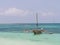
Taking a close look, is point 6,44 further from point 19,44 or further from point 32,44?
point 32,44

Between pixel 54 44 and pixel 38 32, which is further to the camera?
pixel 38 32

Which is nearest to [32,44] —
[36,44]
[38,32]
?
[36,44]

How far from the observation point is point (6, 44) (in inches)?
669

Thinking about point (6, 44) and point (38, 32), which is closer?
point (6, 44)

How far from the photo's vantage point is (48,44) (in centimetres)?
1758

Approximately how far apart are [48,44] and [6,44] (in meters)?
3.89

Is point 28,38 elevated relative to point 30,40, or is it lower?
lower

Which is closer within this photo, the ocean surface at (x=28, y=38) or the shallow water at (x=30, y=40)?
the shallow water at (x=30, y=40)

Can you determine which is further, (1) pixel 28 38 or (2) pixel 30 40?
(1) pixel 28 38

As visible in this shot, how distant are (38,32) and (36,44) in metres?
9.66

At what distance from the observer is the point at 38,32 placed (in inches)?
1054

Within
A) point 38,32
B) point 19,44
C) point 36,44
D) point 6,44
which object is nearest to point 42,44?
point 36,44

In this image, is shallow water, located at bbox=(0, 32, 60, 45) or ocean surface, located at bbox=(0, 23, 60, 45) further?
ocean surface, located at bbox=(0, 23, 60, 45)

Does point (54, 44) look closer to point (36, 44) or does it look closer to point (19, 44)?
point (36, 44)
